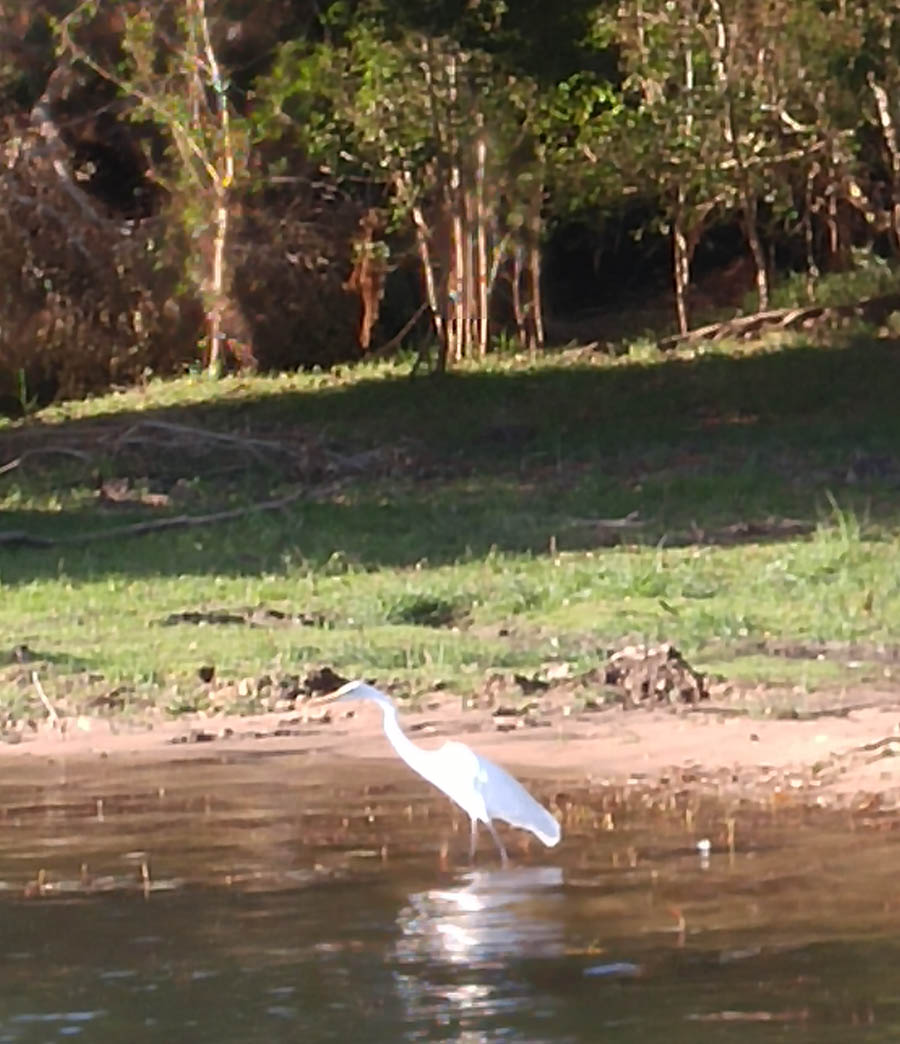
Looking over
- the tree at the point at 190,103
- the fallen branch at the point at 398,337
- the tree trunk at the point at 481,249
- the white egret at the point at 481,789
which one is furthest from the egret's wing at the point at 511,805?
the fallen branch at the point at 398,337

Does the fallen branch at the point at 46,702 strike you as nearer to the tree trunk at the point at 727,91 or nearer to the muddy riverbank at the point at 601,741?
the muddy riverbank at the point at 601,741

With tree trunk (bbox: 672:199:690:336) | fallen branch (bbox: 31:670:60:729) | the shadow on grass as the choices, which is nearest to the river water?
fallen branch (bbox: 31:670:60:729)

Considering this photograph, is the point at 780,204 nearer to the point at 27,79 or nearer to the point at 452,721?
the point at 27,79

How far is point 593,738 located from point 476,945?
282 cm

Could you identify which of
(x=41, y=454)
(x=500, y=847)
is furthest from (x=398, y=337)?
(x=500, y=847)

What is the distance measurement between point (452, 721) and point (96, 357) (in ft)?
48.5

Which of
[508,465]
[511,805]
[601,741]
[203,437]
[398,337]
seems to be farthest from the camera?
[398,337]

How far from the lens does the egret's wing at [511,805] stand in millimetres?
7082

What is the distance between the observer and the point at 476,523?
15297mm

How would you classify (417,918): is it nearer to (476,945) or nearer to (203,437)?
(476,945)

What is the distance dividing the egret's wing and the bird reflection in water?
0.15 m

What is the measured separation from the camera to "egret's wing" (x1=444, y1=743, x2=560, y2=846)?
279 inches

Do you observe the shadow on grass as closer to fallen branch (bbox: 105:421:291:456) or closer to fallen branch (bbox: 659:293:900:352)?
fallen branch (bbox: 105:421:291:456)

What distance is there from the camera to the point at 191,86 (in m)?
22.4
